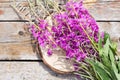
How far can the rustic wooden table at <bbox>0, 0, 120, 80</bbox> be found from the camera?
1479 mm

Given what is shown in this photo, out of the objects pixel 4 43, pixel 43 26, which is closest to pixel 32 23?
pixel 43 26

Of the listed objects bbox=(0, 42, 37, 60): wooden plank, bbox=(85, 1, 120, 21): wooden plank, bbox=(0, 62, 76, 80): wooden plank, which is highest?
bbox=(85, 1, 120, 21): wooden plank

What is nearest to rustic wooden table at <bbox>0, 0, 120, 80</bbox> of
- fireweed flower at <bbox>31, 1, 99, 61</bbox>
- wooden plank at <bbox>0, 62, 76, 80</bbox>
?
wooden plank at <bbox>0, 62, 76, 80</bbox>

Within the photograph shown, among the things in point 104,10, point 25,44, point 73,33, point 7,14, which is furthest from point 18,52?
point 104,10

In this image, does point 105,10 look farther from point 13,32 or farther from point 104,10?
point 13,32

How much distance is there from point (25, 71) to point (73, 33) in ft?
1.01

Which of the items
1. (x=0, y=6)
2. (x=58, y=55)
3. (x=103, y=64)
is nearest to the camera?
(x=103, y=64)

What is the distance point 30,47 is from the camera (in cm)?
150

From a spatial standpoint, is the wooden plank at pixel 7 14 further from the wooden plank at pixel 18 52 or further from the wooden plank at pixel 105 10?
the wooden plank at pixel 105 10

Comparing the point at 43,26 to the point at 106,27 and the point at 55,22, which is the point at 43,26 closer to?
the point at 55,22

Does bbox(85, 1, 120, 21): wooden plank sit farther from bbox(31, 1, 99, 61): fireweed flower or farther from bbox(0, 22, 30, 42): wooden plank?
bbox(0, 22, 30, 42): wooden plank

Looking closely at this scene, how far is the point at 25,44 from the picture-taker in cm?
150

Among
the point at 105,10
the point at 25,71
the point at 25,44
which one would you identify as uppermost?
the point at 105,10

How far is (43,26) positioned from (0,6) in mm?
264
